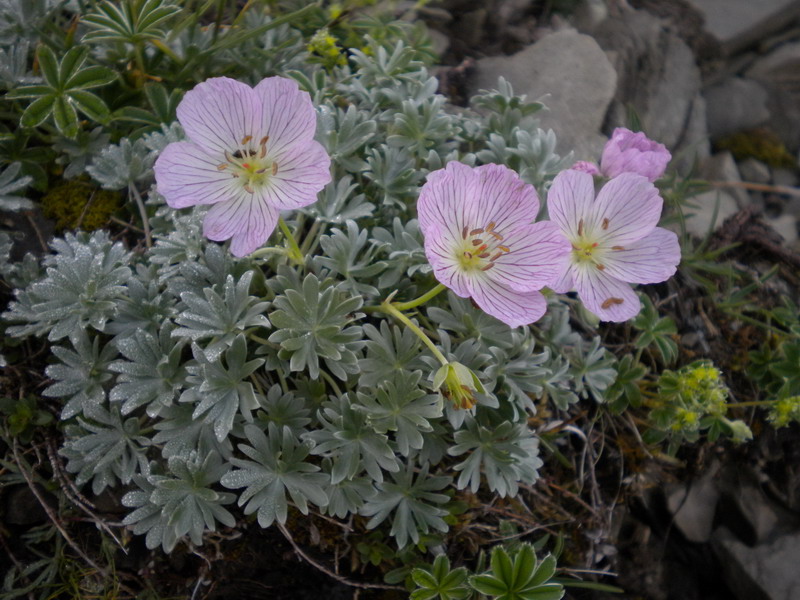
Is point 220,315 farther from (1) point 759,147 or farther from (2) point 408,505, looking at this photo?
(1) point 759,147

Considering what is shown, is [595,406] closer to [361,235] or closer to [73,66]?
[361,235]

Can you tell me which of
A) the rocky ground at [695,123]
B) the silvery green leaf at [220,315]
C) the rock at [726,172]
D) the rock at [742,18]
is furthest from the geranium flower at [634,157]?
the rock at [742,18]

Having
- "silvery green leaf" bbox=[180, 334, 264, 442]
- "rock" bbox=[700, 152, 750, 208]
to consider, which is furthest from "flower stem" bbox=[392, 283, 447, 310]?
"rock" bbox=[700, 152, 750, 208]

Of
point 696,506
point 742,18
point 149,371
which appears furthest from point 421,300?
point 742,18

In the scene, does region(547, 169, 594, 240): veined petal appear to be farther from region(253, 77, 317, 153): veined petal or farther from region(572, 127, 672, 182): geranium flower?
region(253, 77, 317, 153): veined petal

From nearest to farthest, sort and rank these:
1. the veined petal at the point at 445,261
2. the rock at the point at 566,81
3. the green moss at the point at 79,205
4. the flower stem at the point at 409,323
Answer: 1. the veined petal at the point at 445,261
2. the flower stem at the point at 409,323
3. the green moss at the point at 79,205
4. the rock at the point at 566,81

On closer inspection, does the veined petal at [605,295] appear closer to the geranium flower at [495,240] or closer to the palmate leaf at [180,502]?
the geranium flower at [495,240]
